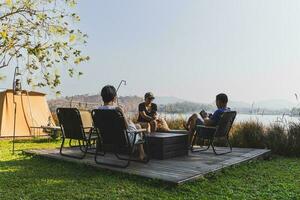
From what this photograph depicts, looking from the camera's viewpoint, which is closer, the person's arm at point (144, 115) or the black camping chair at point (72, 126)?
the black camping chair at point (72, 126)

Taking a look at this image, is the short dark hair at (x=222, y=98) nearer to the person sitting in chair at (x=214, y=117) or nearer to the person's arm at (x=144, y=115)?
the person sitting in chair at (x=214, y=117)

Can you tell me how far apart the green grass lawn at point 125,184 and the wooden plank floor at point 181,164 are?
105 mm

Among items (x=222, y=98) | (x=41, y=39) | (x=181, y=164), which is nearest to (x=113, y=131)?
(x=181, y=164)

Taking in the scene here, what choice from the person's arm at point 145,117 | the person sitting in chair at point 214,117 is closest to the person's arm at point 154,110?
the person's arm at point 145,117

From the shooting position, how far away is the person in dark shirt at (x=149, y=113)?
666 cm

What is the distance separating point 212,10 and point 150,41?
4.64 m

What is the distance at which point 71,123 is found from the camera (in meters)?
5.71

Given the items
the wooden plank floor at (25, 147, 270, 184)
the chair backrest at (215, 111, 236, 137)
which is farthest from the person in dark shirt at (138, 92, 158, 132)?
the chair backrest at (215, 111, 236, 137)

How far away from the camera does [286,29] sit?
12.0 meters

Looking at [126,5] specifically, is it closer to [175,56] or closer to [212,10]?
[212,10]

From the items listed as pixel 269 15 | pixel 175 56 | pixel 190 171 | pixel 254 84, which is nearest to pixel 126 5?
pixel 175 56

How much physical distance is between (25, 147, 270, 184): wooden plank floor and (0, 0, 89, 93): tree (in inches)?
165

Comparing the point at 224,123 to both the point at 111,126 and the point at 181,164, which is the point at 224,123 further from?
the point at 111,126

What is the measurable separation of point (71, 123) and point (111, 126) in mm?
1186
